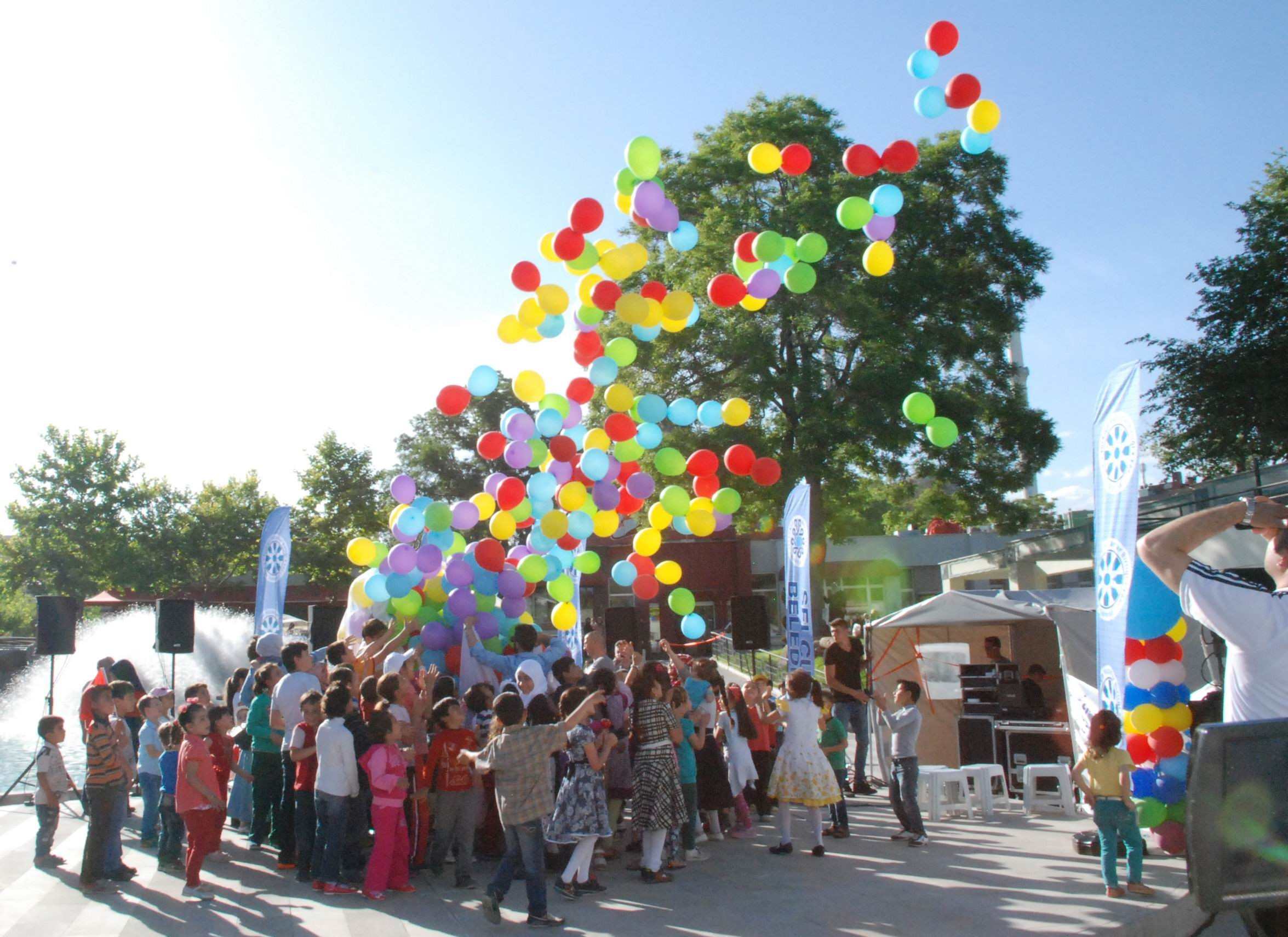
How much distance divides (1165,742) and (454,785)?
467 centimetres

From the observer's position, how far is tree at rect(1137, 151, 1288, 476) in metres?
19.8

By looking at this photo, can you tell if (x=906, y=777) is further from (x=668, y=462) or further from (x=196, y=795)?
(x=196, y=795)

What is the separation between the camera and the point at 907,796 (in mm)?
8234

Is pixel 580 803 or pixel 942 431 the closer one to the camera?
pixel 580 803

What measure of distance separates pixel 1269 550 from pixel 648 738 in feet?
15.5

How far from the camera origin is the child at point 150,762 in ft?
27.0

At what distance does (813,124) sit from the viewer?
2222cm

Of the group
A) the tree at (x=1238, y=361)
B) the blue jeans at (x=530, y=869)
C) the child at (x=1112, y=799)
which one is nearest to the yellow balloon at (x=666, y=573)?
the blue jeans at (x=530, y=869)

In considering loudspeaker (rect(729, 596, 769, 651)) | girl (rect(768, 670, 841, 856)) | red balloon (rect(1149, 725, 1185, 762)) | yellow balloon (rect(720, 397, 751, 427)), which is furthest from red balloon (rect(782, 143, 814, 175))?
loudspeaker (rect(729, 596, 769, 651))

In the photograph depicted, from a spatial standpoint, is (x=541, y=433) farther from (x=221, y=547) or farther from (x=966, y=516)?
(x=221, y=547)

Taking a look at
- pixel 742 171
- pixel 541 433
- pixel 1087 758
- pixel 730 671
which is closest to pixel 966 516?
pixel 730 671

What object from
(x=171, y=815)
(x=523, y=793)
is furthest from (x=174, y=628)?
(x=523, y=793)

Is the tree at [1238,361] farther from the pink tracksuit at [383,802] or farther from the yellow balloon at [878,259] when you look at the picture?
the pink tracksuit at [383,802]

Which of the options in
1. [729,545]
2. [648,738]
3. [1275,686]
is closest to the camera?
[1275,686]
